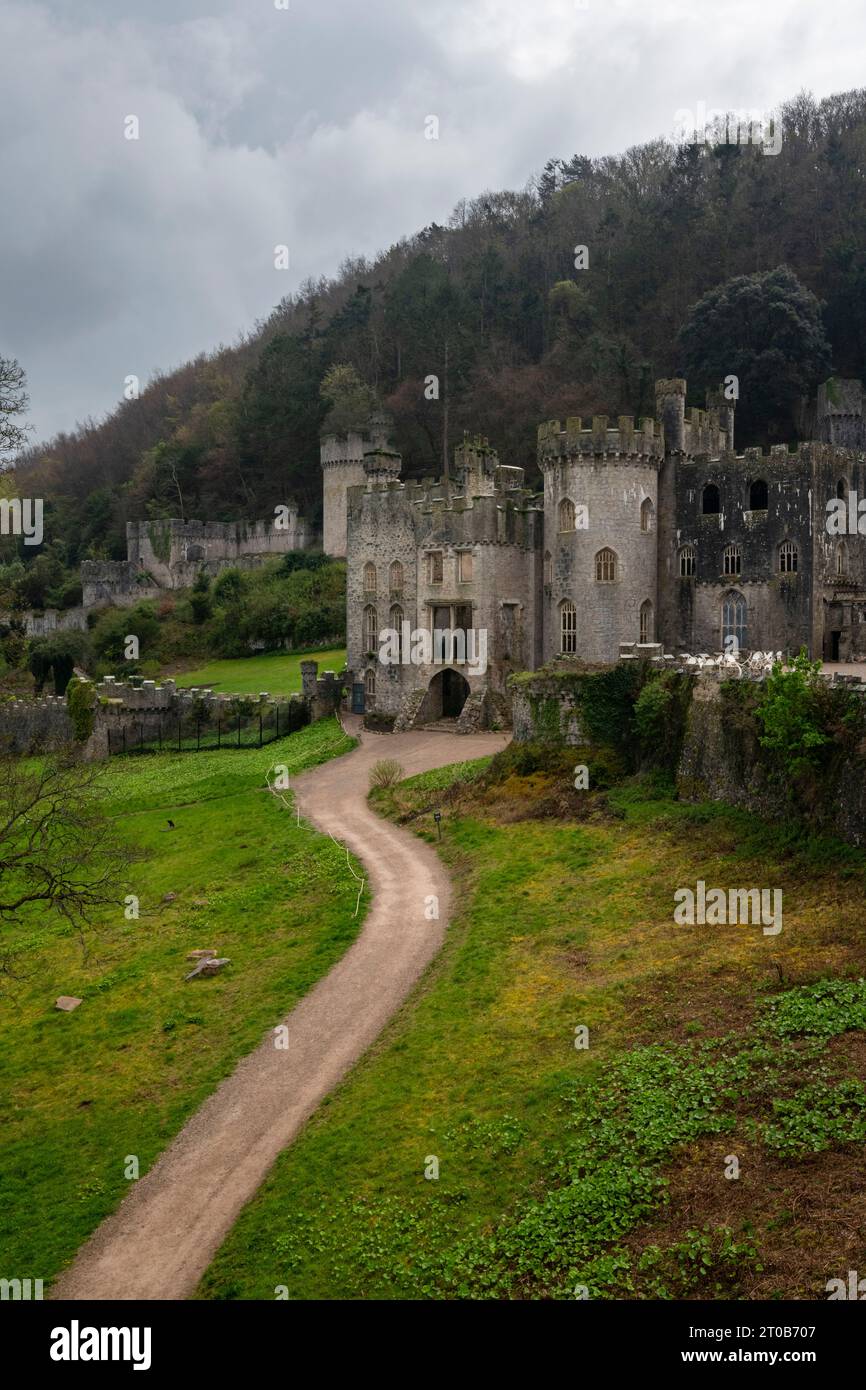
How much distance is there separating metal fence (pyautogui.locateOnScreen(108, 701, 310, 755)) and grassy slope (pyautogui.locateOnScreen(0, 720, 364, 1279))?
12.0 metres

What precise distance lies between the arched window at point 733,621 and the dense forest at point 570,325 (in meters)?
19.4

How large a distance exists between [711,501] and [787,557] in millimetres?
3678

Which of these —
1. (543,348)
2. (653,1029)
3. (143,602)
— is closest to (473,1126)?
(653,1029)

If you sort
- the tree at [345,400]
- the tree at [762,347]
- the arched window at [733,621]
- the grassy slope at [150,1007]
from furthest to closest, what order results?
1. the tree at [345,400]
2. the tree at [762,347]
3. the arched window at [733,621]
4. the grassy slope at [150,1007]

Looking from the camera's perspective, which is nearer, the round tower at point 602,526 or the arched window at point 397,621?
the round tower at point 602,526

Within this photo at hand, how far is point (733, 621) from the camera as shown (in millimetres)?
42344

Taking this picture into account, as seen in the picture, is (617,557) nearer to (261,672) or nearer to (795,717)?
(795,717)

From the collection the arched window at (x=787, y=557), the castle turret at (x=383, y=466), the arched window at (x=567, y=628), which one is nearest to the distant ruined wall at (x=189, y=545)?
the castle turret at (x=383, y=466)

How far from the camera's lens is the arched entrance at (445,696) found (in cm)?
4697

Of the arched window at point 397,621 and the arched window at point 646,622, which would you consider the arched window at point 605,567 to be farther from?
the arched window at point 397,621

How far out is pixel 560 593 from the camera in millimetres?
42656

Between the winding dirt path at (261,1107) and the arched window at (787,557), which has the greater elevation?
the arched window at (787,557)

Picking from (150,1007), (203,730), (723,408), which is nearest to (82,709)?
(203,730)

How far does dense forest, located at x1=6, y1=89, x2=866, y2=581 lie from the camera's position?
193ft
